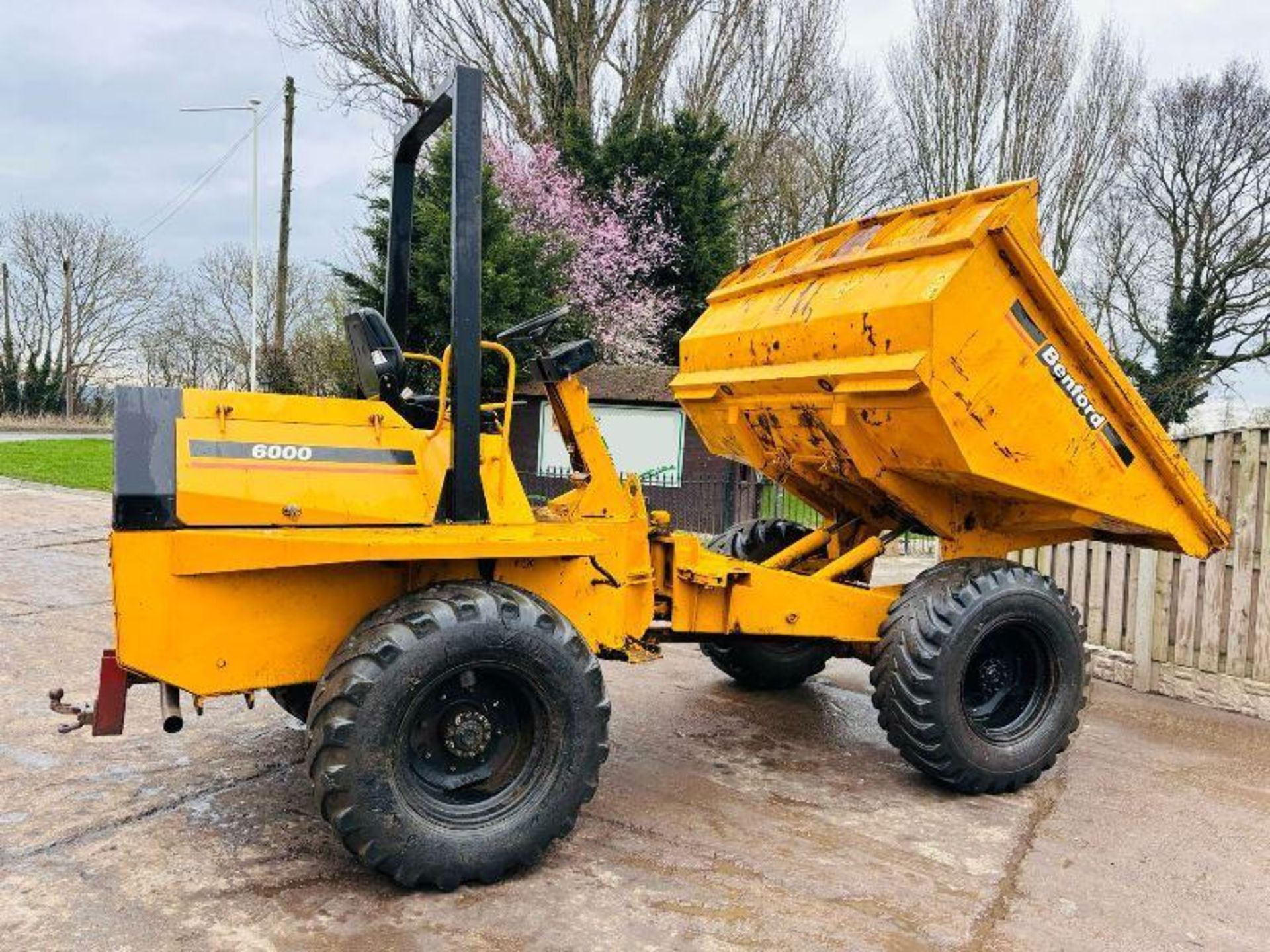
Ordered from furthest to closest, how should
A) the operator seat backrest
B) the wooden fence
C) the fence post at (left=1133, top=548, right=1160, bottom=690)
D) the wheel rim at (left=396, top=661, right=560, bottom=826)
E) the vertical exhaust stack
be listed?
the fence post at (left=1133, top=548, right=1160, bottom=690) < the wooden fence < the operator seat backrest < the vertical exhaust stack < the wheel rim at (left=396, top=661, right=560, bottom=826)

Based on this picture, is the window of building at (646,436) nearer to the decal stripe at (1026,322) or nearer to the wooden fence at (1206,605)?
the wooden fence at (1206,605)

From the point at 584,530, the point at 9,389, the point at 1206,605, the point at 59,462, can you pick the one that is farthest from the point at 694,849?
the point at 9,389

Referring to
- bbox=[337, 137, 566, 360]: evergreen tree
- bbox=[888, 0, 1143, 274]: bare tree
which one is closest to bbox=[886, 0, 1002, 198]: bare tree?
bbox=[888, 0, 1143, 274]: bare tree

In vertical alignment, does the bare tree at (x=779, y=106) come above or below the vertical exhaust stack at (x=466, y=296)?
above

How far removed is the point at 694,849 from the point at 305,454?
1.96m

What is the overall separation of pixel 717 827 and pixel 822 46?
26474 millimetres

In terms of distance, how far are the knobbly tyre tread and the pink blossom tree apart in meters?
17.9

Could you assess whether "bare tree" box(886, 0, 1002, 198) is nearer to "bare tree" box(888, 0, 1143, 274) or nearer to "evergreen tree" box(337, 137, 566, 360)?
"bare tree" box(888, 0, 1143, 274)

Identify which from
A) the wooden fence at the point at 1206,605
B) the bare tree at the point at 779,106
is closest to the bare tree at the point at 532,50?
the bare tree at the point at 779,106

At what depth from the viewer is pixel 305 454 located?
3.53 meters

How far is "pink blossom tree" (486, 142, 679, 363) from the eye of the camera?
21516mm

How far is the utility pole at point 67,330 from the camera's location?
130ft

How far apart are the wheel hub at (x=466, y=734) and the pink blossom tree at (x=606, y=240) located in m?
17.9

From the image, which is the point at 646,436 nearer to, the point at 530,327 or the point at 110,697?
the point at 530,327
